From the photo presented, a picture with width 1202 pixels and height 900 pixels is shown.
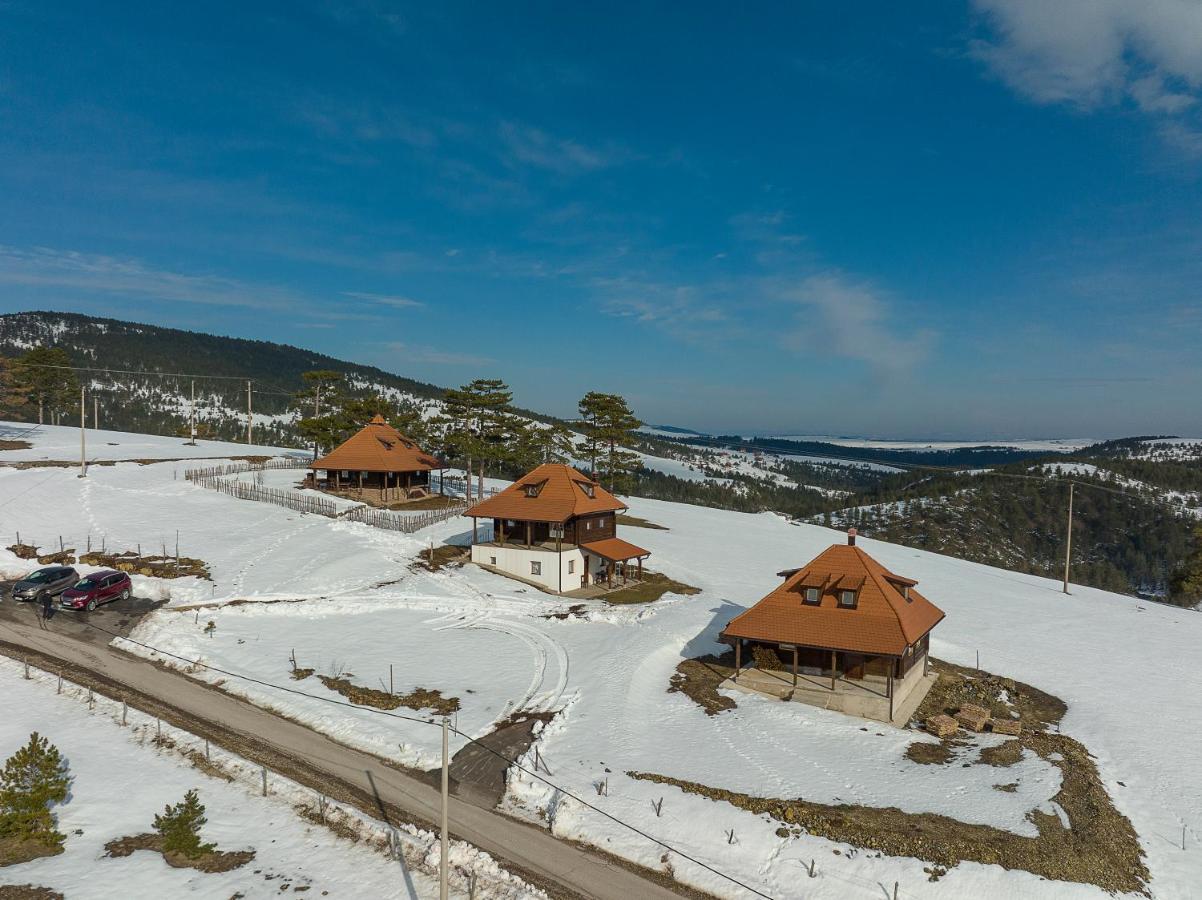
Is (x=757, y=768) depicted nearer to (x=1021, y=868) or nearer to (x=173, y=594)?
(x=1021, y=868)

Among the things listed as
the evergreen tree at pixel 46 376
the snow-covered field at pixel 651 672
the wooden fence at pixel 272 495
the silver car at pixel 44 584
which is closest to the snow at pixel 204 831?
the snow-covered field at pixel 651 672

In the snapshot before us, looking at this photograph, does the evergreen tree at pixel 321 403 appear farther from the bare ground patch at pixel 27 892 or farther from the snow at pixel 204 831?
the bare ground patch at pixel 27 892

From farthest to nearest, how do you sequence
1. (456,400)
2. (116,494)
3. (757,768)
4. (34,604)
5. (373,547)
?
(456,400) → (116,494) → (373,547) → (34,604) → (757,768)

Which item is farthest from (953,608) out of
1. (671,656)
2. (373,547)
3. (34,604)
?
(34,604)

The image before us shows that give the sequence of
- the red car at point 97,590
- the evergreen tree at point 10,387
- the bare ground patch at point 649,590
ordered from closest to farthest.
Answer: the red car at point 97,590 → the bare ground patch at point 649,590 → the evergreen tree at point 10,387

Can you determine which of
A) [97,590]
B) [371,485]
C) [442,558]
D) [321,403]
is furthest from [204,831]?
[321,403]

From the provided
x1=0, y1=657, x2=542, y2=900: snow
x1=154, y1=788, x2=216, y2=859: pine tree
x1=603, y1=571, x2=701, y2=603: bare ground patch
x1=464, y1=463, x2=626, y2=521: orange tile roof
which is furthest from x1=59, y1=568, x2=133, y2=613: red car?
x1=603, y1=571, x2=701, y2=603: bare ground patch

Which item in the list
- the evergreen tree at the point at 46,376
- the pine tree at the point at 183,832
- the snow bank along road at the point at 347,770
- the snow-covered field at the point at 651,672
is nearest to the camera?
the pine tree at the point at 183,832
